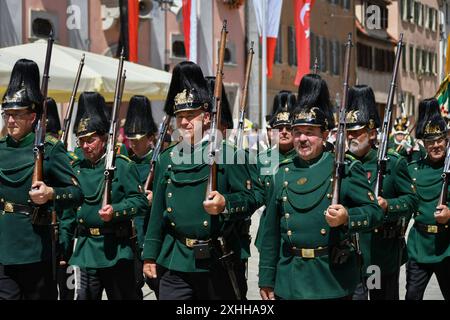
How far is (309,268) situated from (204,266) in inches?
34.3

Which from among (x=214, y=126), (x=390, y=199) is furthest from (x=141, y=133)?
(x=214, y=126)

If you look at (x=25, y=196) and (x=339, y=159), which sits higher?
(x=339, y=159)

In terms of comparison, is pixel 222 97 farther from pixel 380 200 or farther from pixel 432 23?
pixel 432 23

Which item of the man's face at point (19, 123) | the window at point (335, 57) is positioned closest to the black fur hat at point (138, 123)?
the man's face at point (19, 123)

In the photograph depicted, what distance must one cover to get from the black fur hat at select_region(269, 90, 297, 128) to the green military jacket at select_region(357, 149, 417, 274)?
172 cm

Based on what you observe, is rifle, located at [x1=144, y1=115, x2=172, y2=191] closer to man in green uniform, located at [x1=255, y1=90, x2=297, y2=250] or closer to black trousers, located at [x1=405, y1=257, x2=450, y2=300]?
man in green uniform, located at [x1=255, y1=90, x2=297, y2=250]

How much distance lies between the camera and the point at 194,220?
7.68 m

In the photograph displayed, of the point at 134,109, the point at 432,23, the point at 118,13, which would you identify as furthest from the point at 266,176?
the point at 432,23

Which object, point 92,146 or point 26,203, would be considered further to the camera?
point 92,146

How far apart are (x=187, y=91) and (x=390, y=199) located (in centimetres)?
189

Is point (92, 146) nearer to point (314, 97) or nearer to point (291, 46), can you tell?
point (314, 97)

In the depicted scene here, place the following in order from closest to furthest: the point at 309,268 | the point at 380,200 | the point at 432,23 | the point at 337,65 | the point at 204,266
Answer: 1. the point at 309,268
2. the point at 204,266
3. the point at 380,200
4. the point at 337,65
5. the point at 432,23

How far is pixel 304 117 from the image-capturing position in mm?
7238

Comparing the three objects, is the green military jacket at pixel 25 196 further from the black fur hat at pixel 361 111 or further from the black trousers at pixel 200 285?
the black fur hat at pixel 361 111
